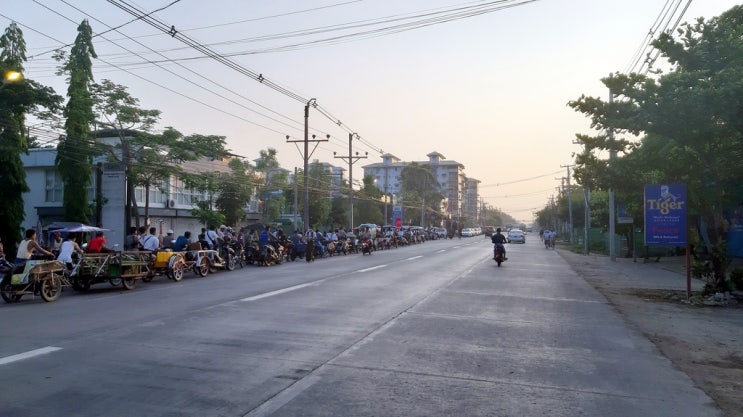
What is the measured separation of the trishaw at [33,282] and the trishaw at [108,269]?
1.33 meters

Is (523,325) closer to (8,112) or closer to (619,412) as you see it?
(619,412)

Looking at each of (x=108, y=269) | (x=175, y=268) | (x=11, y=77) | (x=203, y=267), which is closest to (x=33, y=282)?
(x=108, y=269)

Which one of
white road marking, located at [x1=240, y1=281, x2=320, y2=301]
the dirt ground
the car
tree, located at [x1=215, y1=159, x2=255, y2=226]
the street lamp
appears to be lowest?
the dirt ground

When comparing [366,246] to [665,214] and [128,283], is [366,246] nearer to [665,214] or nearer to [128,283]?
[128,283]

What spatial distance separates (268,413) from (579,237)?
67.0 meters

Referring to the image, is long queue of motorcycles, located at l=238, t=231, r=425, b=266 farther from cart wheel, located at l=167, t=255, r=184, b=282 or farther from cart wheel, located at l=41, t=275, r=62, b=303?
cart wheel, located at l=41, t=275, r=62, b=303

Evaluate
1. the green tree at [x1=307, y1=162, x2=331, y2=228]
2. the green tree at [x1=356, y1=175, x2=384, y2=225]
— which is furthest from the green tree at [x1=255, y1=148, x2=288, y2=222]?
the green tree at [x1=356, y1=175, x2=384, y2=225]

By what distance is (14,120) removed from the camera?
2492 centimetres

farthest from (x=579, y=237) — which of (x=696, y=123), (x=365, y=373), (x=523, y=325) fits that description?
(x=365, y=373)

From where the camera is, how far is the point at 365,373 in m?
6.92

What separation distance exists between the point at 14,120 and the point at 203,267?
37.7ft

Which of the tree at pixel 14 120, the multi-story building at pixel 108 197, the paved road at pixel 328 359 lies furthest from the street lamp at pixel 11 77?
the paved road at pixel 328 359

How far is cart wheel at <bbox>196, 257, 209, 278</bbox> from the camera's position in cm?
2100

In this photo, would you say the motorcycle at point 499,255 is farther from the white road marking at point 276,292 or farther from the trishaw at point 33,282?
the trishaw at point 33,282
